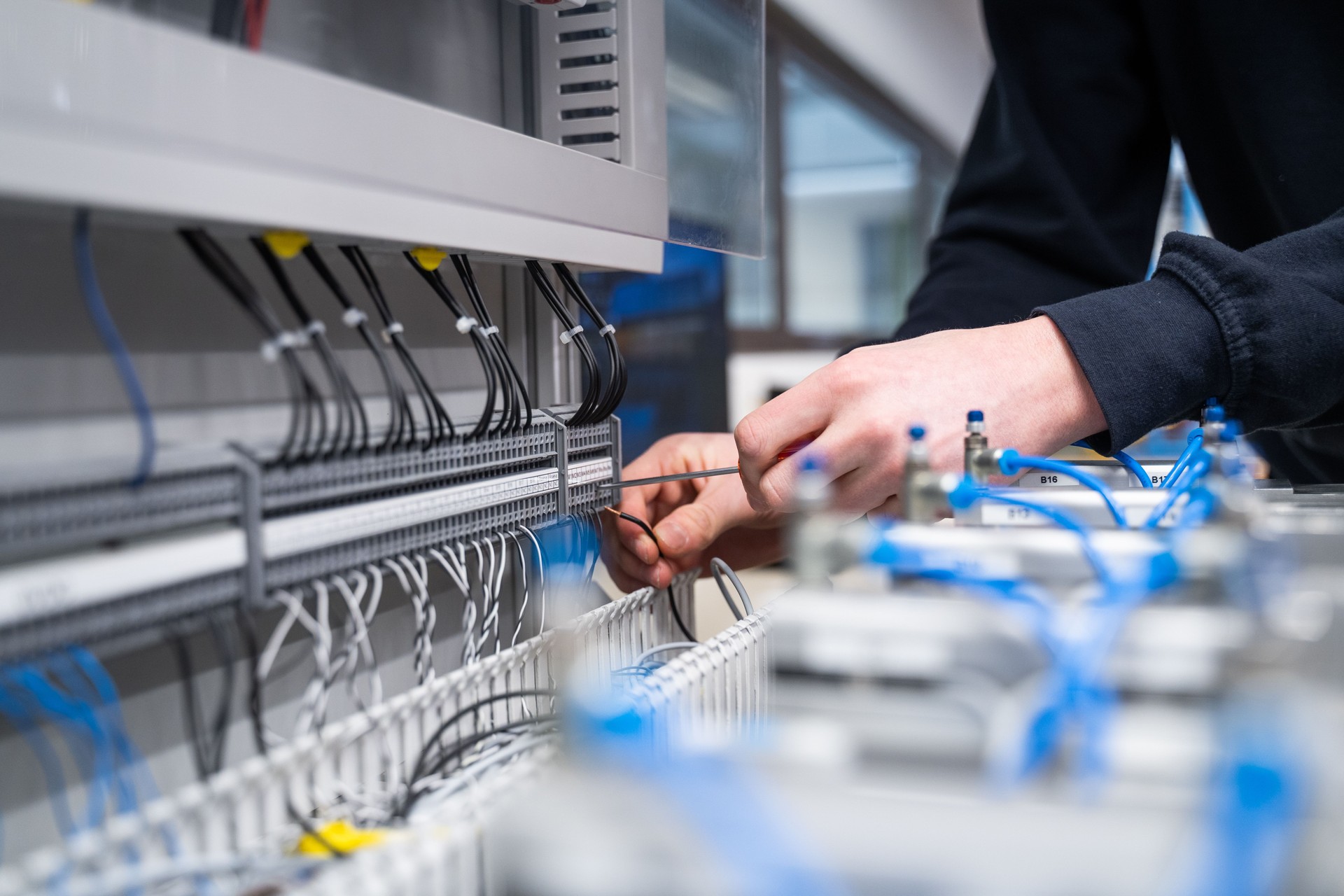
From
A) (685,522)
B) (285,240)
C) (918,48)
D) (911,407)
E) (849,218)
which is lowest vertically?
(685,522)

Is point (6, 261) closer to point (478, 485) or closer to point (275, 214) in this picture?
point (275, 214)

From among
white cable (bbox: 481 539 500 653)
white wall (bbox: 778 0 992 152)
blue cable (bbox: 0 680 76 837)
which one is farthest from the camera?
white wall (bbox: 778 0 992 152)

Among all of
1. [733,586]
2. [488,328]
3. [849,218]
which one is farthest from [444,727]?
[849,218]

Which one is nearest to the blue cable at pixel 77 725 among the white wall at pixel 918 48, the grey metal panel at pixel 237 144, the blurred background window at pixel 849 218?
the grey metal panel at pixel 237 144

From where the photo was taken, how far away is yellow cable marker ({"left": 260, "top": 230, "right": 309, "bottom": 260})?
1.88 ft

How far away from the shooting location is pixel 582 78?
36.2 inches

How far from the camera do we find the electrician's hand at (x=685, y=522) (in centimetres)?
97

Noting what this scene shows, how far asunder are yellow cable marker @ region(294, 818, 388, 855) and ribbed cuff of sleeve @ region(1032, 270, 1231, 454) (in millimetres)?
660

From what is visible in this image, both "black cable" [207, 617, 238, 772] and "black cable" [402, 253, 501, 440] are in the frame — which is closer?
"black cable" [207, 617, 238, 772]

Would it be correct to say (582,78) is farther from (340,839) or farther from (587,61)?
(340,839)

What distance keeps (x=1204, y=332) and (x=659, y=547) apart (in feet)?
1.73

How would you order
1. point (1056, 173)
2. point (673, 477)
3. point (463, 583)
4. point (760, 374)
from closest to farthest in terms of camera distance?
1. point (463, 583)
2. point (673, 477)
3. point (1056, 173)
4. point (760, 374)

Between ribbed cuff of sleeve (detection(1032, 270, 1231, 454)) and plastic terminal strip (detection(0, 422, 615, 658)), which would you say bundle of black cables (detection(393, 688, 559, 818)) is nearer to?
plastic terminal strip (detection(0, 422, 615, 658))

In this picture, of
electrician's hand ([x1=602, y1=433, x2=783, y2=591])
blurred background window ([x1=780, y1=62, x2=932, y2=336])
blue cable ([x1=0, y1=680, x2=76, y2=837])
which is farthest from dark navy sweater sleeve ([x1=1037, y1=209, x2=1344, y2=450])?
blurred background window ([x1=780, y1=62, x2=932, y2=336])
